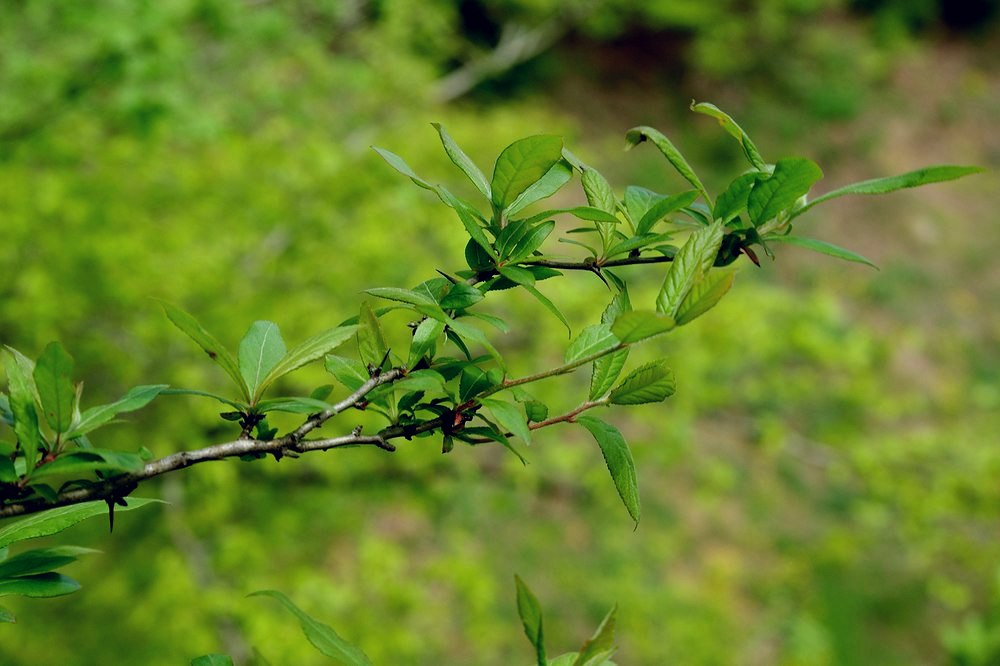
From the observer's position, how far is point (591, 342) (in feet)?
2.48

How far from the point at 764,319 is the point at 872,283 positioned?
9.12 metres

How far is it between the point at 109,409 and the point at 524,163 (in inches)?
14.8

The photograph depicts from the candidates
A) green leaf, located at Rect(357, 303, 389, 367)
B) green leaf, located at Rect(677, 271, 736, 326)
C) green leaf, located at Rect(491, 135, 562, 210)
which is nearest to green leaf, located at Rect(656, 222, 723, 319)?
green leaf, located at Rect(677, 271, 736, 326)

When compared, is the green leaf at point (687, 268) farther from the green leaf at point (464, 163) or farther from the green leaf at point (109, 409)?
the green leaf at point (109, 409)

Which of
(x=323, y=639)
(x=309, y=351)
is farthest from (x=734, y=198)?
(x=323, y=639)

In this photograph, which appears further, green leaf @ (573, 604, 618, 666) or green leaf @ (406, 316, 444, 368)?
green leaf @ (406, 316, 444, 368)

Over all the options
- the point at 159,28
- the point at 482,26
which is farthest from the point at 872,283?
the point at 159,28

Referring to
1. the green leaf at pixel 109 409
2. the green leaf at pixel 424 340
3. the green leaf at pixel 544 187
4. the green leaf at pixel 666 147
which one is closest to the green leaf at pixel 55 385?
the green leaf at pixel 109 409

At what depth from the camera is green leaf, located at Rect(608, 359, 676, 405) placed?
2.41 ft

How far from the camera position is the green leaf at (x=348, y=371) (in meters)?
0.78

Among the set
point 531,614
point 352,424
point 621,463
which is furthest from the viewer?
point 352,424

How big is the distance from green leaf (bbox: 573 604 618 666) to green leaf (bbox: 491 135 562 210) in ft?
1.09

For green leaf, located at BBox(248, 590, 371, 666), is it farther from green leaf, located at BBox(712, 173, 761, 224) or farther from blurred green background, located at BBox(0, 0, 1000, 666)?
green leaf, located at BBox(712, 173, 761, 224)

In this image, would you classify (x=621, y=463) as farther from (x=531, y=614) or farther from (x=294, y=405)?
(x=294, y=405)
